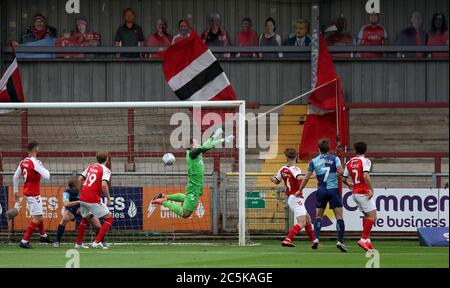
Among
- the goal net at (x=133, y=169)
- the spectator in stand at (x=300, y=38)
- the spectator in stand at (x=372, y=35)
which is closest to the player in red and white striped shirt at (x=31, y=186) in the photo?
the goal net at (x=133, y=169)

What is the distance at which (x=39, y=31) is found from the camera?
31.1 meters

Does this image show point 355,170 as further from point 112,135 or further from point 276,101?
point 276,101

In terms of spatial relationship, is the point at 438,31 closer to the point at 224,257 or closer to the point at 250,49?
the point at 250,49

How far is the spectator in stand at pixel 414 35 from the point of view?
30.9 m

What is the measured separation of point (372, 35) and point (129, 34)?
734 cm

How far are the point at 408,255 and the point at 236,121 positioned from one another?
7301 mm

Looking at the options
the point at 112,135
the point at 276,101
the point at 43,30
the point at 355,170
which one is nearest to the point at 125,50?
the point at 43,30

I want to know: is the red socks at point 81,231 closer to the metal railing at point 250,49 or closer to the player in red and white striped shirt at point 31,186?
the player in red and white striped shirt at point 31,186

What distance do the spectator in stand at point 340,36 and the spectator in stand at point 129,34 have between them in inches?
224

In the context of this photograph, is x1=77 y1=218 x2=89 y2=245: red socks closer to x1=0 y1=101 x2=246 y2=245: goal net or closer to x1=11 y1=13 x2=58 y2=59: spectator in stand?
x1=0 y1=101 x2=246 y2=245: goal net

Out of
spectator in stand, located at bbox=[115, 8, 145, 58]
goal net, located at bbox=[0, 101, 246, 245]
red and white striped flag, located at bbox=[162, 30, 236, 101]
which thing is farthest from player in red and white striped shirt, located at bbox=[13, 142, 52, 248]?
spectator in stand, located at bbox=[115, 8, 145, 58]

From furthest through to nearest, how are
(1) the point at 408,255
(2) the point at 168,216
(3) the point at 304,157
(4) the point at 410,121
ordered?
(4) the point at 410,121
(3) the point at 304,157
(2) the point at 168,216
(1) the point at 408,255

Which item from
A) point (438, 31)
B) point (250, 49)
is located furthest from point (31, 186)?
point (438, 31)

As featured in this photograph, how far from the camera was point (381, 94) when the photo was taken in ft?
101
